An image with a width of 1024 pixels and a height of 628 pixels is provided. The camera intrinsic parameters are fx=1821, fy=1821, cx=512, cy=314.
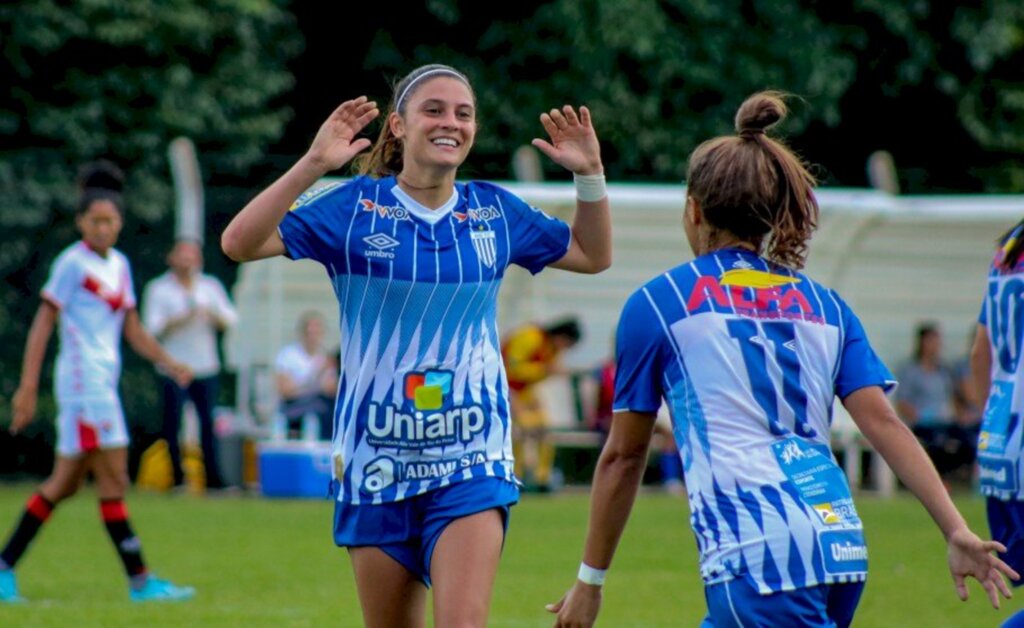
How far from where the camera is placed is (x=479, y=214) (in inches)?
216

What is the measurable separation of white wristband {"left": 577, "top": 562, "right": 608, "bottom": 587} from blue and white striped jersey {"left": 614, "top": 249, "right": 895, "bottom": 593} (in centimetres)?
33

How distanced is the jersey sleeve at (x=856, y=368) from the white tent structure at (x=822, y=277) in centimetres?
1437

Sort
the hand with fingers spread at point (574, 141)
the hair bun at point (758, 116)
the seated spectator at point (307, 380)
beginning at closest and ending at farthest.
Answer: the hair bun at point (758, 116) < the hand with fingers spread at point (574, 141) < the seated spectator at point (307, 380)

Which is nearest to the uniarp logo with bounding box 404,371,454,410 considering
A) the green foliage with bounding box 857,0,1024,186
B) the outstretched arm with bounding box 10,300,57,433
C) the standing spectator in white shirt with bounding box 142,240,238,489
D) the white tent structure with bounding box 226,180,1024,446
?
the outstretched arm with bounding box 10,300,57,433

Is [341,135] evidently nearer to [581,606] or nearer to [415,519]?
[415,519]

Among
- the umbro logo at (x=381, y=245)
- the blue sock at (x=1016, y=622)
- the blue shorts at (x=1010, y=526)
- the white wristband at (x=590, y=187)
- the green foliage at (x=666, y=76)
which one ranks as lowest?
the blue sock at (x=1016, y=622)

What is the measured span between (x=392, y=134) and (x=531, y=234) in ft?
1.81

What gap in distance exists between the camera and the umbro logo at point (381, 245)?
17.3 ft

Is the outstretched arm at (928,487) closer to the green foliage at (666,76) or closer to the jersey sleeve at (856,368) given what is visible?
the jersey sleeve at (856,368)

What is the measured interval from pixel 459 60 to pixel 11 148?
5.68m

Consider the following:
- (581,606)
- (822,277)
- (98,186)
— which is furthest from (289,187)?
(822,277)

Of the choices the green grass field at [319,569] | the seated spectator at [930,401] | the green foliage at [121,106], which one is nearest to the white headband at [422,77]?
the green grass field at [319,569]

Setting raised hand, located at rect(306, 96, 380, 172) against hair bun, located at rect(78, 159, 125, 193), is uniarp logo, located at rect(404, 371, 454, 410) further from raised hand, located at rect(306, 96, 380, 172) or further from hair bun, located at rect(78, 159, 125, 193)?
hair bun, located at rect(78, 159, 125, 193)

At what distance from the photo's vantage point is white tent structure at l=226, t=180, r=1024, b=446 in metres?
18.9
